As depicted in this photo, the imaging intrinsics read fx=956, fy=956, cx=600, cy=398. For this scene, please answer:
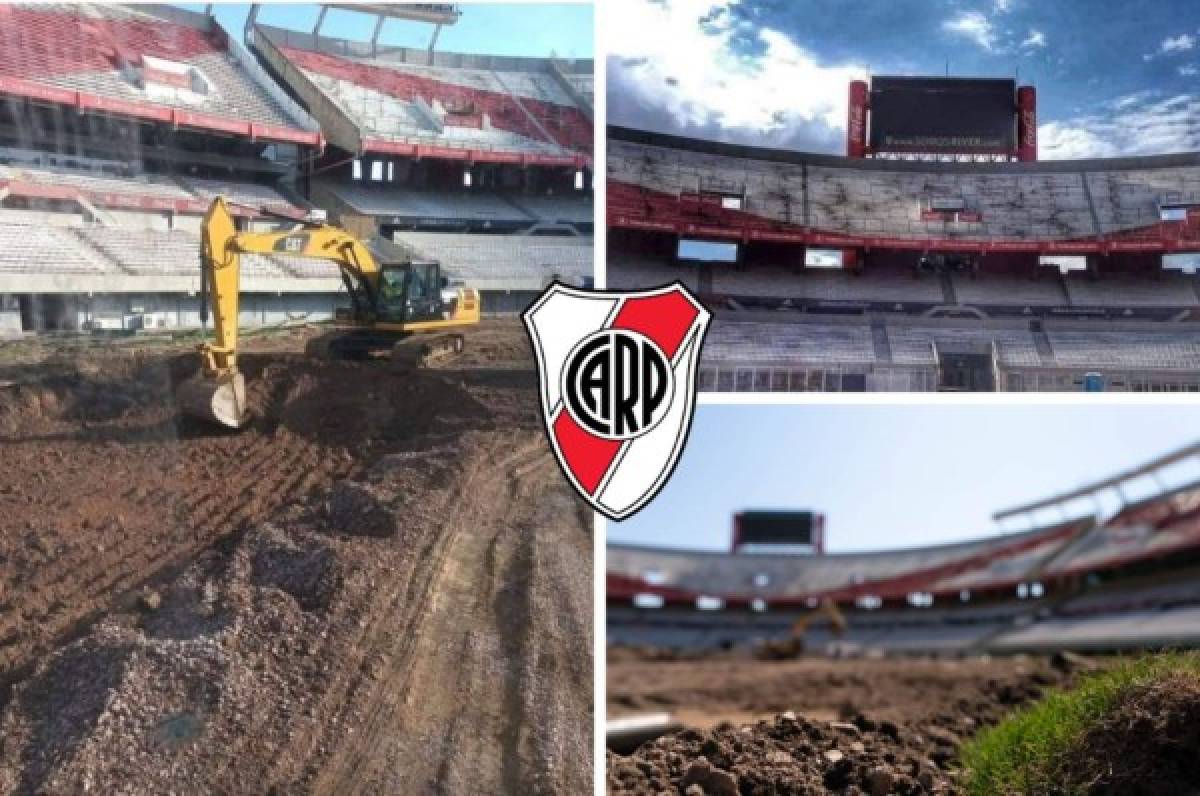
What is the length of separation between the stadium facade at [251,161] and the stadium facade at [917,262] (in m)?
0.46

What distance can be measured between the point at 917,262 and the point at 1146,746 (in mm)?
3407

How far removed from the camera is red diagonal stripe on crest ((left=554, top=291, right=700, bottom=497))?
3.60 meters

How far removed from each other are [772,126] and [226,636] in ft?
10.5

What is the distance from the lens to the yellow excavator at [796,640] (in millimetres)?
3441

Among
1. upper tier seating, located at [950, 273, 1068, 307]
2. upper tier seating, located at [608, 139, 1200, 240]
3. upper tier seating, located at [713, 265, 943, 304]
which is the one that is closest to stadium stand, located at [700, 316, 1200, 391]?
upper tier seating, located at [713, 265, 943, 304]

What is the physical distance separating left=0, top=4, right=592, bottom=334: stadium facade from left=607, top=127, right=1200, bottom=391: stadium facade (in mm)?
456

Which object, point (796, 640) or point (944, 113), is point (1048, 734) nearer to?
point (796, 640)

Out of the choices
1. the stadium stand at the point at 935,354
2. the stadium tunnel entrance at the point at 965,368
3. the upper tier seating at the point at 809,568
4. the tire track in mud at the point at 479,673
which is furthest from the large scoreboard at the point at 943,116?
the tire track in mud at the point at 479,673

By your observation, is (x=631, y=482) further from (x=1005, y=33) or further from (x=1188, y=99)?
(x=1188, y=99)

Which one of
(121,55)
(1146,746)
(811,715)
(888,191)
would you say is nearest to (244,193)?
(121,55)

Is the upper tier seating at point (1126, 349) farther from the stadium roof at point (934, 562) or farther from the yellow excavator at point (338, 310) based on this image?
the yellow excavator at point (338, 310)

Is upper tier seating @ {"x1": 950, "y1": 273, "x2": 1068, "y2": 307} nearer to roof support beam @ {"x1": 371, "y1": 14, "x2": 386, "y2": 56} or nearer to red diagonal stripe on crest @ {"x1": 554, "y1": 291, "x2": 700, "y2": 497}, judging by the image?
red diagonal stripe on crest @ {"x1": 554, "y1": 291, "x2": 700, "y2": 497}

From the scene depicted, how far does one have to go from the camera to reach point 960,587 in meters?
3.50

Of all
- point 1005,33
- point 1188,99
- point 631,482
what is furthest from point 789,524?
point 1188,99
